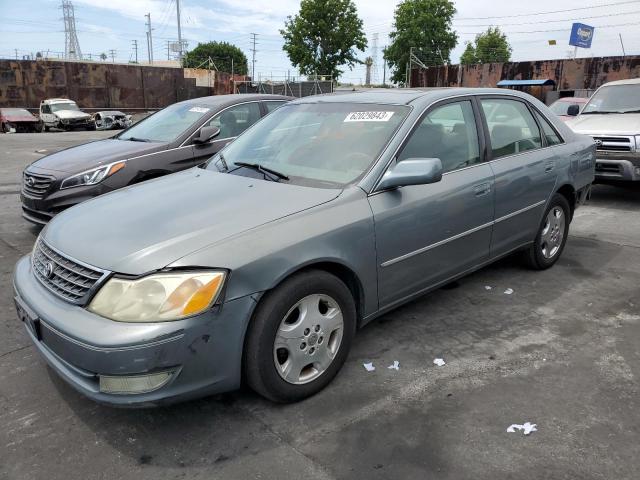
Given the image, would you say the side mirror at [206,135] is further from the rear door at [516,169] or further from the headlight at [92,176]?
the rear door at [516,169]

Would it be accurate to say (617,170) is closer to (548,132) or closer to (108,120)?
(548,132)

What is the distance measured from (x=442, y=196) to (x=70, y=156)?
173 inches

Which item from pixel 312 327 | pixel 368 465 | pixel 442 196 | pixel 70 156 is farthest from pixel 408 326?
pixel 70 156

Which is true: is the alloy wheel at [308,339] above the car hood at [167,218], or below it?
below

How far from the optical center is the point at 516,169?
407 cm

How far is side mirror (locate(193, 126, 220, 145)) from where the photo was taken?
5.91 meters

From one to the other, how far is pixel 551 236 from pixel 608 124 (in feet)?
13.8

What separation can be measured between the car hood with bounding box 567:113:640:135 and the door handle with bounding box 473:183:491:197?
4893 millimetres

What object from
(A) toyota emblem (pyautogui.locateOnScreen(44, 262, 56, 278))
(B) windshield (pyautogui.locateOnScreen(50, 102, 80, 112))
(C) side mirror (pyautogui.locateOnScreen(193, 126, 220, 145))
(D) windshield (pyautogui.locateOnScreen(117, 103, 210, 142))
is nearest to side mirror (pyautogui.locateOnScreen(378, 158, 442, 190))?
(A) toyota emblem (pyautogui.locateOnScreen(44, 262, 56, 278))

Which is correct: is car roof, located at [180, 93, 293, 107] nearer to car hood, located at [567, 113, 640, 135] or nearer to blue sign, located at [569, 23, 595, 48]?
car hood, located at [567, 113, 640, 135]

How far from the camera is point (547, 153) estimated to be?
447 centimetres

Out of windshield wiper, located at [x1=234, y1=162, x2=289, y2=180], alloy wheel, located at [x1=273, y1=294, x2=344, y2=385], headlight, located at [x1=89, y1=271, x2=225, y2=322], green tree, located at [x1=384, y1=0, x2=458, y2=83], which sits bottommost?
alloy wheel, located at [x1=273, y1=294, x2=344, y2=385]

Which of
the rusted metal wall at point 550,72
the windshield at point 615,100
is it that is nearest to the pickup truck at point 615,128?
the windshield at point 615,100

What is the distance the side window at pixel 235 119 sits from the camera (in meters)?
6.36
